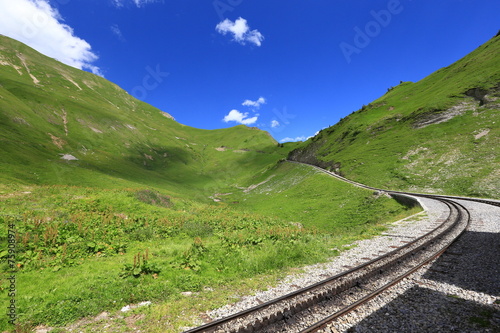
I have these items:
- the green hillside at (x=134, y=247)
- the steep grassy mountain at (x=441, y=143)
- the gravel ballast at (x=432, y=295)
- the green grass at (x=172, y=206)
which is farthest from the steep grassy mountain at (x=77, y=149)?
the steep grassy mountain at (x=441, y=143)

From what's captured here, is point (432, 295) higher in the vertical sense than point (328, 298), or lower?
lower

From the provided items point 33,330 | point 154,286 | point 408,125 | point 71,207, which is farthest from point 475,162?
point 71,207

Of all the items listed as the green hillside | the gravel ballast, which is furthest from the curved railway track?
the green hillside

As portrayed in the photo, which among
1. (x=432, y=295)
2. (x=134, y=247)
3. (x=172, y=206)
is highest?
(x=172, y=206)

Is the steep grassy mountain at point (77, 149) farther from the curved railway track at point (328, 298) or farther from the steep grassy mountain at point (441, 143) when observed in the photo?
Answer: the steep grassy mountain at point (441, 143)

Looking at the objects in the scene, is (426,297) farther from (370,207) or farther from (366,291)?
(370,207)

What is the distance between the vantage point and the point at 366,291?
10.5 metres

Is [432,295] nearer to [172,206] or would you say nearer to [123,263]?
[123,263]

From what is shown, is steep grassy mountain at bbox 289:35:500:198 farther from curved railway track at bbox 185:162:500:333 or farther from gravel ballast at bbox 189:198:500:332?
curved railway track at bbox 185:162:500:333

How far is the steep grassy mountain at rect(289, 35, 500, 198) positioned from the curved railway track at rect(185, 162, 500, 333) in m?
42.5

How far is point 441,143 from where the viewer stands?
61.6m

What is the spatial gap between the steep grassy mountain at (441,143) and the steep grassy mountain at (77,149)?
220ft

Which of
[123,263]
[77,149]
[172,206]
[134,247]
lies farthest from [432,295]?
[77,149]

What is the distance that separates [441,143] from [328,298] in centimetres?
7534
